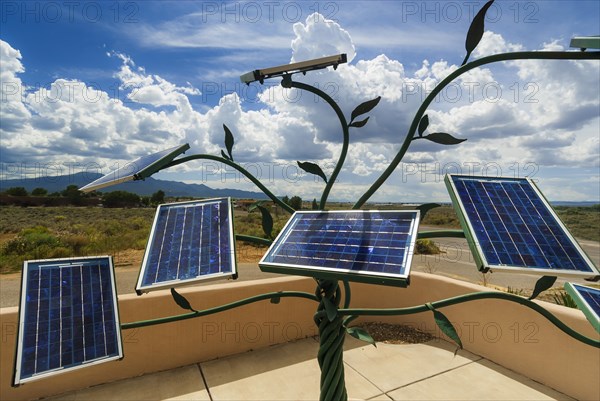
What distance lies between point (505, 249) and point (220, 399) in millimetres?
4075

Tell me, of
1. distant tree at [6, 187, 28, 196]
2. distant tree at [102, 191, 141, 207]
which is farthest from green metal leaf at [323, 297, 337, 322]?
distant tree at [6, 187, 28, 196]

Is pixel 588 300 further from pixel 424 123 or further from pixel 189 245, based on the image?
pixel 189 245

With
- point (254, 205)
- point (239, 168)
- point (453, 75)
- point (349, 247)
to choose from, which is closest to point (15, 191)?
point (239, 168)

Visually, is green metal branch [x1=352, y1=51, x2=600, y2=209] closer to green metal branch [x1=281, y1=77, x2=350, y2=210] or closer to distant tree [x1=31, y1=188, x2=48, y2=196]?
green metal branch [x1=281, y1=77, x2=350, y2=210]

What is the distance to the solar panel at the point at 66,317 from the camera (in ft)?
6.16

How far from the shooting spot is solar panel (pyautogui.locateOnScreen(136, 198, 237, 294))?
5.92ft

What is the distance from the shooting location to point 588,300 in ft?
6.68

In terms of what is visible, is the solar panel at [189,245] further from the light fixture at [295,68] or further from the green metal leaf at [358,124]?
the green metal leaf at [358,124]

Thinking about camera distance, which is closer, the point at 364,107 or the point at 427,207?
the point at 427,207

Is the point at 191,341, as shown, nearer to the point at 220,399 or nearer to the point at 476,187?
the point at 220,399

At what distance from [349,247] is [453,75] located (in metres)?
1.33

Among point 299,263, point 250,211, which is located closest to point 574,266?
point 299,263

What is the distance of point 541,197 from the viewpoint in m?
2.09

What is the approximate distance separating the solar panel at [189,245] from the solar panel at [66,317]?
19.3 inches
